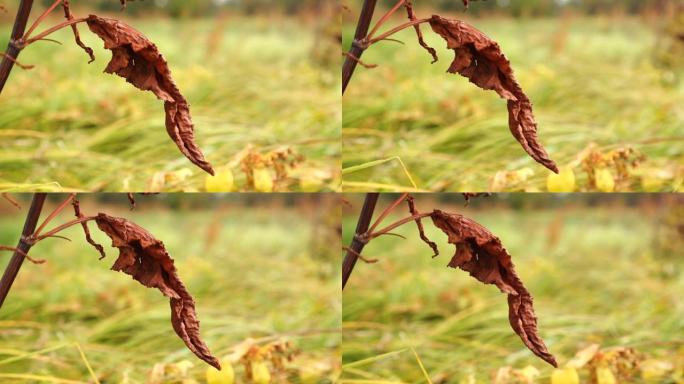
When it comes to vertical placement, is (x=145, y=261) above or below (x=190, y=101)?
below

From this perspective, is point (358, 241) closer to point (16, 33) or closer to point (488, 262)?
point (488, 262)

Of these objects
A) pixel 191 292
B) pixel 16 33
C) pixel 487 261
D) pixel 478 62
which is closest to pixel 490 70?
pixel 478 62

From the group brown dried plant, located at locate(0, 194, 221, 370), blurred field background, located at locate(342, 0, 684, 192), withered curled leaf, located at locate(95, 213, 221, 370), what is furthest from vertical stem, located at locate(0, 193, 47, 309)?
blurred field background, located at locate(342, 0, 684, 192)

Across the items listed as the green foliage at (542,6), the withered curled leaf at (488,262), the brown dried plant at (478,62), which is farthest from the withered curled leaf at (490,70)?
the withered curled leaf at (488,262)

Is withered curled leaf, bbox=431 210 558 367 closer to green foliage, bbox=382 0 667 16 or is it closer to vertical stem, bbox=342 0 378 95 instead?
vertical stem, bbox=342 0 378 95

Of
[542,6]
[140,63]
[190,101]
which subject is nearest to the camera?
[140,63]

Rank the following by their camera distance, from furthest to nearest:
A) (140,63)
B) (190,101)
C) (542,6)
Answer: (542,6)
(190,101)
(140,63)
